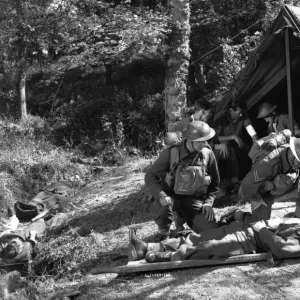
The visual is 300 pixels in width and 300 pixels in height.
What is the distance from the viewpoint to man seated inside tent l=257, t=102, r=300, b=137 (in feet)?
22.5

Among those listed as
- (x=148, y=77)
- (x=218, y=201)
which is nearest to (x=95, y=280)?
(x=218, y=201)

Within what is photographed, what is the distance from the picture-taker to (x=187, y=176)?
5035 millimetres

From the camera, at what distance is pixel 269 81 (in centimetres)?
722

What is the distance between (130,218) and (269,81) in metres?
3.04

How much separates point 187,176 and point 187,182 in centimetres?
8

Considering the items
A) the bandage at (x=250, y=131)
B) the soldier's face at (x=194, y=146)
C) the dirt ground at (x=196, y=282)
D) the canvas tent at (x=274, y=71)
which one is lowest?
the dirt ground at (x=196, y=282)

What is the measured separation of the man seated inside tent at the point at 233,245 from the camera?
4.38 m

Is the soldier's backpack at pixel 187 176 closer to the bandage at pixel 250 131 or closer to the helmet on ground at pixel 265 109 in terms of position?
the bandage at pixel 250 131

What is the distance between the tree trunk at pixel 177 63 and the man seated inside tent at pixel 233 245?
139 inches

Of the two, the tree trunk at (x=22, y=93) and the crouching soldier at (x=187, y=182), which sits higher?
the tree trunk at (x=22, y=93)

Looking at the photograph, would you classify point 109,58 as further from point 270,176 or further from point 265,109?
point 270,176

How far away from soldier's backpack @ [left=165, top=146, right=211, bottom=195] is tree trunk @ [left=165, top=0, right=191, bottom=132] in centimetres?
285

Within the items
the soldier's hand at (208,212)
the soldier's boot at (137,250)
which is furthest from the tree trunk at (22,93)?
the soldier's boot at (137,250)

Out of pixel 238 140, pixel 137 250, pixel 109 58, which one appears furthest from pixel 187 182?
Answer: pixel 109 58
